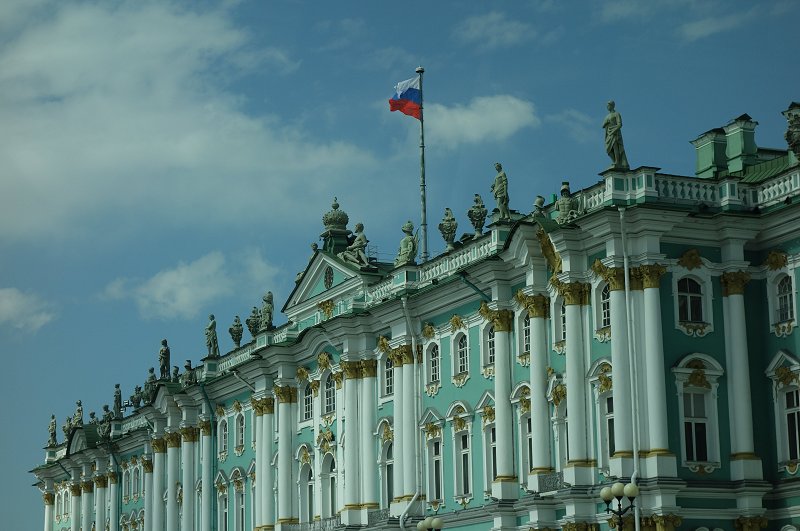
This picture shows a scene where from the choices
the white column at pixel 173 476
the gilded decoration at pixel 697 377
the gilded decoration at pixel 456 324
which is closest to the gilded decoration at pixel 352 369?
the gilded decoration at pixel 456 324

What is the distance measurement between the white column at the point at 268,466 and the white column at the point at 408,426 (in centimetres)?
1251

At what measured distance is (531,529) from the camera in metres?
56.0

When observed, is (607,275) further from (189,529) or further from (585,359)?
(189,529)

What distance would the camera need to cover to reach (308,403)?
245 ft

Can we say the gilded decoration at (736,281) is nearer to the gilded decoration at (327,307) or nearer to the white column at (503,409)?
the white column at (503,409)

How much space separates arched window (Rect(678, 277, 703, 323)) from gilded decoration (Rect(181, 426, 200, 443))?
39575 millimetres

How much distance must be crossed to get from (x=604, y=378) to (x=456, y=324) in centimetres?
1080

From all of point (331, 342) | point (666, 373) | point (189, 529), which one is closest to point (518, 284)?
point (666, 373)

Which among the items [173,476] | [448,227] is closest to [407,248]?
[448,227]

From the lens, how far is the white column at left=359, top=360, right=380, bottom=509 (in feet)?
223

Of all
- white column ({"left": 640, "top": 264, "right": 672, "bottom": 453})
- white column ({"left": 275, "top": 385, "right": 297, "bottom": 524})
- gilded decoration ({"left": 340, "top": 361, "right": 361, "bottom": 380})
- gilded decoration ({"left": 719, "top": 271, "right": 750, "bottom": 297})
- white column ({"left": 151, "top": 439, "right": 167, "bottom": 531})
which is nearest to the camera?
white column ({"left": 640, "top": 264, "right": 672, "bottom": 453})

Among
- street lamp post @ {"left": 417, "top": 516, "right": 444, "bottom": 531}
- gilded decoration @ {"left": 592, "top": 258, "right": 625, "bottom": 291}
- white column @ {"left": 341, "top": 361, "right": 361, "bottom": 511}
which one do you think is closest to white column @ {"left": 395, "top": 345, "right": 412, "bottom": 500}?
white column @ {"left": 341, "top": 361, "right": 361, "bottom": 511}

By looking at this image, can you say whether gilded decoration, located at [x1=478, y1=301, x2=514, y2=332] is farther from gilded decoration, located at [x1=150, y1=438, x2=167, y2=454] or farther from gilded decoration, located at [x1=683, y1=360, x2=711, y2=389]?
gilded decoration, located at [x1=150, y1=438, x2=167, y2=454]

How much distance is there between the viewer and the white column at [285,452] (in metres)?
74.4
